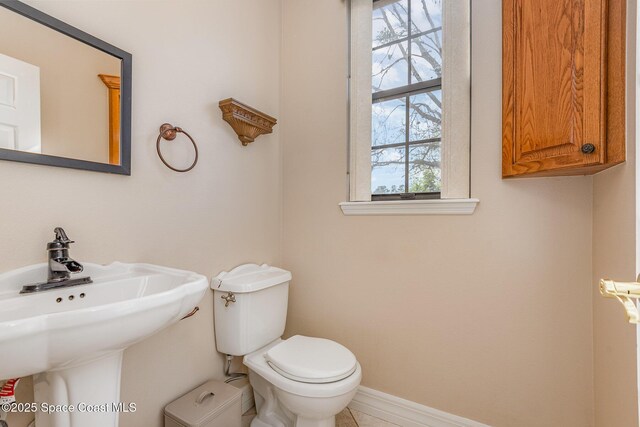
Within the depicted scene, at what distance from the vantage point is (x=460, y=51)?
1.48 metres

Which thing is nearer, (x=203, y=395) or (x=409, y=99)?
(x=203, y=395)

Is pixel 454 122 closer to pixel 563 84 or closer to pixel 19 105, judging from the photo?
pixel 563 84

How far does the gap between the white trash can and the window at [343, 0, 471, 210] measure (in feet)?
3.93

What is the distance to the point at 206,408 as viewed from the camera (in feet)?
4.27

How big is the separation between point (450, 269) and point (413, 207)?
36 centimetres

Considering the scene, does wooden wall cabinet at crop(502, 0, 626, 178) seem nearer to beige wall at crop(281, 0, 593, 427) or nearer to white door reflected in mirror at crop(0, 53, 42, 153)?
beige wall at crop(281, 0, 593, 427)

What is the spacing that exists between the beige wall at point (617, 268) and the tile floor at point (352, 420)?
3.18ft

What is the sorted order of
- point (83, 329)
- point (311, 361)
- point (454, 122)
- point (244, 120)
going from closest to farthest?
point (83, 329) → point (311, 361) → point (454, 122) → point (244, 120)

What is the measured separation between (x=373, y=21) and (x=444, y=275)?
1511mm

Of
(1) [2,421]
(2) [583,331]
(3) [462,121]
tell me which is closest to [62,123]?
(1) [2,421]

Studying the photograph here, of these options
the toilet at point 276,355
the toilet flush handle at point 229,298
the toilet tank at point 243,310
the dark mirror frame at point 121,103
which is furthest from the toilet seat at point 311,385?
the dark mirror frame at point 121,103

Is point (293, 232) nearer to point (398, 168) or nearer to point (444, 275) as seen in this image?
point (398, 168)

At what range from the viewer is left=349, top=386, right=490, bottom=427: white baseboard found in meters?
1.51

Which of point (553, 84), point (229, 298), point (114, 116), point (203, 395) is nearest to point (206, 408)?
point (203, 395)
